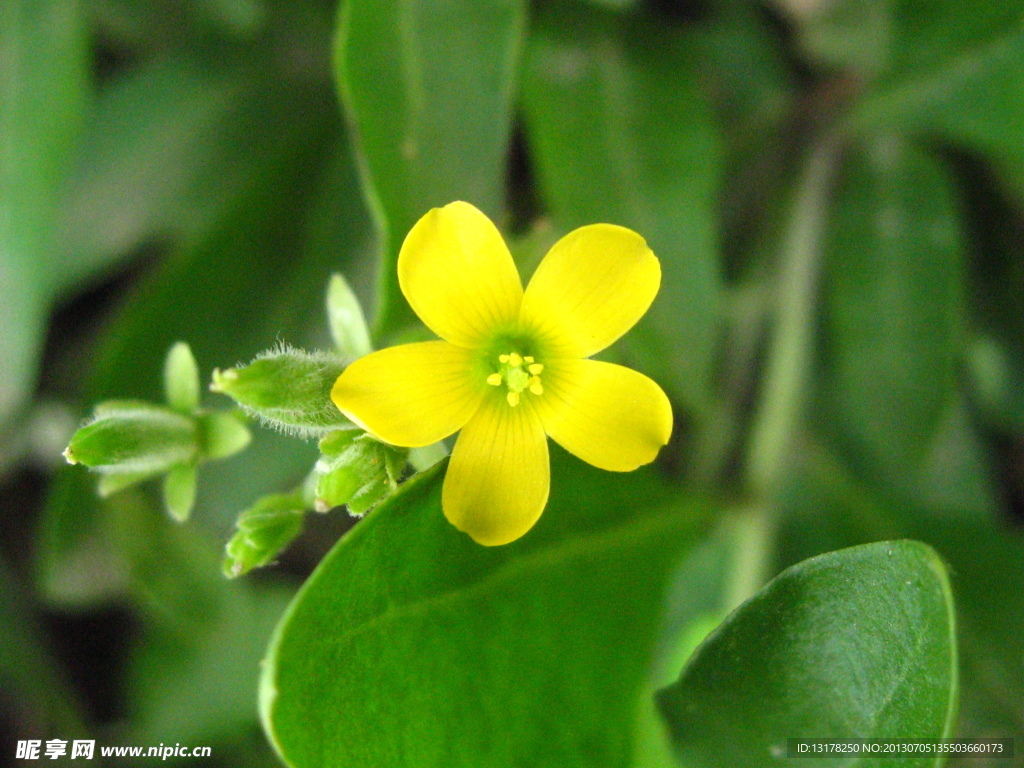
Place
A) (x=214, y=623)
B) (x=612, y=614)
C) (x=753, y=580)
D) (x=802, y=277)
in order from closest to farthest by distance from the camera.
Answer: (x=612, y=614) < (x=753, y=580) < (x=802, y=277) < (x=214, y=623)

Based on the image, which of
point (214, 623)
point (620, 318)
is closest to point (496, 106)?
point (620, 318)

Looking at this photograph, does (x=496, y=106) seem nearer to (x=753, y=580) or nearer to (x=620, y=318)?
(x=620, y=318)

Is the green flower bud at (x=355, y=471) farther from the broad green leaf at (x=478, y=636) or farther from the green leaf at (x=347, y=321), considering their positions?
the green leaf at (x=347, y=321)

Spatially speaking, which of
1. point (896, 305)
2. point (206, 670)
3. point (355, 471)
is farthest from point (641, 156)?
point (206, 670)

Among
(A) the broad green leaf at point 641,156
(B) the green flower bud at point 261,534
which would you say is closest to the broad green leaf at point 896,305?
(A) the broad green leaf at point 641,156

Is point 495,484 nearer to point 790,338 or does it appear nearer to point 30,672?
point 790,338

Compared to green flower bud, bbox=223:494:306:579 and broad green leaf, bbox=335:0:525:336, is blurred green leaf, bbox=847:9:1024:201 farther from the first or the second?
green flower bud, bbox=223:494:306:579

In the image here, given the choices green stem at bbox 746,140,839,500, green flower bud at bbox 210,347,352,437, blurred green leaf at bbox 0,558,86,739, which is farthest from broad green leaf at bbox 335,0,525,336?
blurred green leaf at bbox 0,558,86,739
